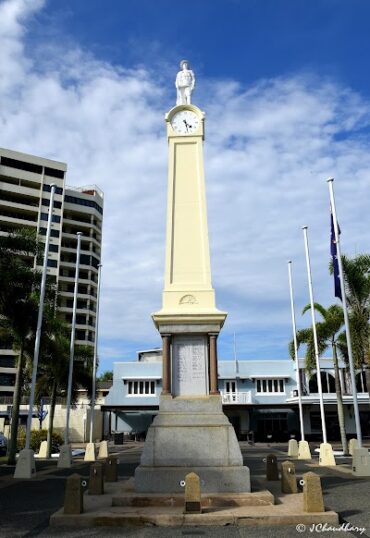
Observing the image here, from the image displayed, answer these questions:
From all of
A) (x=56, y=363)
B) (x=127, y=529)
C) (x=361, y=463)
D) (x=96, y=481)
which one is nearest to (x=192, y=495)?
(x=127, y=529)

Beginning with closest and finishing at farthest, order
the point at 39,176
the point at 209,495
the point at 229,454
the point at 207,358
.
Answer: the point at 209,495
the point at 229,454
the point at 207,358
the point at 39,176

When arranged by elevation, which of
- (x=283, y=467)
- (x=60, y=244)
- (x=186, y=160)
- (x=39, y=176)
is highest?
(x=39, y=176)

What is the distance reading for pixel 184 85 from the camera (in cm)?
1789

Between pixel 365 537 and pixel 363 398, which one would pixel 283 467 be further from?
pixel 363 398

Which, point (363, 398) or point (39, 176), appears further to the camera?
point (39, 176)

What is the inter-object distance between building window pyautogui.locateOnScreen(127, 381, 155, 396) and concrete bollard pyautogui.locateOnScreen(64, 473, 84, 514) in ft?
125

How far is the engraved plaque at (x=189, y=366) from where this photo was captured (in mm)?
14008

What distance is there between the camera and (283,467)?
1337 cm

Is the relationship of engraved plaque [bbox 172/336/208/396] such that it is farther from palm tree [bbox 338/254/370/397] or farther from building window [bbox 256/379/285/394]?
building window [bbox 256/379/285/394]

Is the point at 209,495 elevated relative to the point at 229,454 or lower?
lower

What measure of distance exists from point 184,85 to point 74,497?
13544 mm

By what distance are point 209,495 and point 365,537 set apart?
396cm

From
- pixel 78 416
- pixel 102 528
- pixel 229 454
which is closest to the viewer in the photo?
pixel 102 528

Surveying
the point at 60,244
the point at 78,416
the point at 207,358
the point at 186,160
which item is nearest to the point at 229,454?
the point at 207,358
